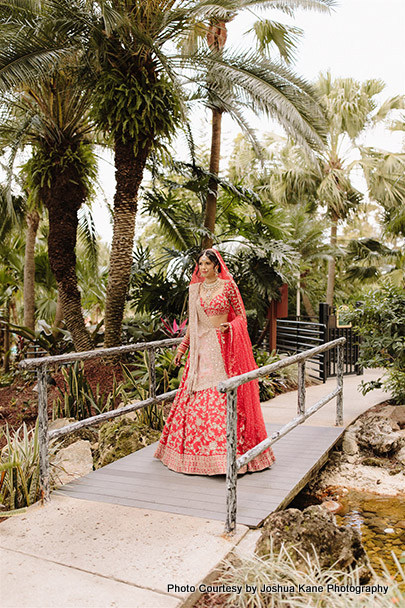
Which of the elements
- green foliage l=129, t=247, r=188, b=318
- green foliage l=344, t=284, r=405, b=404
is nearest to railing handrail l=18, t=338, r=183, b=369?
green foliage l=344, t=284, r=405, b=404

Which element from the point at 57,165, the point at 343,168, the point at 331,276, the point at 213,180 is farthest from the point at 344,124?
the point at 57,165

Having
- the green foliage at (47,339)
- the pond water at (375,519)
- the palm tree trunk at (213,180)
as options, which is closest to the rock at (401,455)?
the pond water at (375,519)

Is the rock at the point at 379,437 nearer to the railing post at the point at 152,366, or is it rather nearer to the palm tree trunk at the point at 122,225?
the railing post at the point at 152,366

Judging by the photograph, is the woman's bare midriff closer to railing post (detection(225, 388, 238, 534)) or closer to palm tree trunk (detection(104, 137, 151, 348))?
railing post (detection(225, 388, 238, 534))

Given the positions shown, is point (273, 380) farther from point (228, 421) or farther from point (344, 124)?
point (344, 124)

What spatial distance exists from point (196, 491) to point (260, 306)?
20.3ft

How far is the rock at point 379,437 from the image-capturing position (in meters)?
5.73

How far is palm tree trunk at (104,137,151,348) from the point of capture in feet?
26.0

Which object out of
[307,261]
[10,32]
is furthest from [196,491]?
[307,261]

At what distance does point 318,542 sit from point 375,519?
1.67 m

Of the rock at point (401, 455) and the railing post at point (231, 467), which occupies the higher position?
the railing post at point (231, 467)

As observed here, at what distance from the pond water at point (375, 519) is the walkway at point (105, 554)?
3.36 ft

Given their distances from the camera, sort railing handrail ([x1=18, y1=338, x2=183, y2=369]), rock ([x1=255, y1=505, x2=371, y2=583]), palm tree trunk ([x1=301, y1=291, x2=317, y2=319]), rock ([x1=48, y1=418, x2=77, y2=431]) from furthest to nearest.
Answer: palm tree trunk ([x1=301, y1=291, x2=317, y2=319]), rock ([x1=48, y1=418, x2=77, y2=431]), railing handrail ([x1=18, y1=338, x2=183, y2=369]), rock ([x1=255, y1=505, x2=371, y2=583])

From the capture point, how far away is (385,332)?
6.93m
